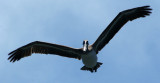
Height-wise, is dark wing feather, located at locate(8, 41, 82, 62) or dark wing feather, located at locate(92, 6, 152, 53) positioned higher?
dark wing feather, located at locate(92, 6, 152, 53)

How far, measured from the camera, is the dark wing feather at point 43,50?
3356 cm

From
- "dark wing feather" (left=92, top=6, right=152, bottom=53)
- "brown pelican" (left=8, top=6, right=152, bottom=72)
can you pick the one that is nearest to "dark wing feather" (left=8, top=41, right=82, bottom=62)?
"brown pelican" (left=8, top=6, right=152, bottom=72)

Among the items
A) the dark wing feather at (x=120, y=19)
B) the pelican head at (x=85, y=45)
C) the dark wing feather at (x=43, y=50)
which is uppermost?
the dark wing feather at (x=120, y=19)

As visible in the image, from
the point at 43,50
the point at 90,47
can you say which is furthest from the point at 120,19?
the point at 43,50

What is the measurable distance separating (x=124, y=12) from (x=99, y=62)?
4398 mm

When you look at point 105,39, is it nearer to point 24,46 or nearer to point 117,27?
point 117,27

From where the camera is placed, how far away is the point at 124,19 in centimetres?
3203

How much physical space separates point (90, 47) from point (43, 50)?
170 inches

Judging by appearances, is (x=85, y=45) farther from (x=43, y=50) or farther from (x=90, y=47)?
(x=43, y=50)

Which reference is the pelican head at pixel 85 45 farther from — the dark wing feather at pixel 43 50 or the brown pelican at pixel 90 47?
the dark wing feather at pixel 43 50

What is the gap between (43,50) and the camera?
3412 cm

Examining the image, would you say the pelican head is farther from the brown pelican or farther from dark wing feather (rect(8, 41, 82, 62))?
dark wing feather (rect(8, 41, 82, 62))

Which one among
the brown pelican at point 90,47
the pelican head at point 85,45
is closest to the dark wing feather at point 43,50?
the brown pelican at point 90,47

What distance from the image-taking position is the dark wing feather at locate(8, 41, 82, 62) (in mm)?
33562
